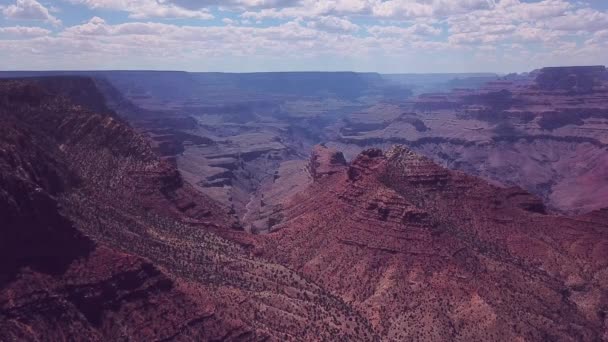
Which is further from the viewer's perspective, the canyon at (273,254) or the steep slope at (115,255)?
the canyon at (273,254)

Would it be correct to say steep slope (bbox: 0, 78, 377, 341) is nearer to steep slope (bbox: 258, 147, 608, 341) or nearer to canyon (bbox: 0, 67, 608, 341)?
canyon (bbox: 0, 67, 608, 341)

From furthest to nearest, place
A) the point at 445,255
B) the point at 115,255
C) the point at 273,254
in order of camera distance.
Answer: the point at 273,254
the point at 445,255
the point at 115,255

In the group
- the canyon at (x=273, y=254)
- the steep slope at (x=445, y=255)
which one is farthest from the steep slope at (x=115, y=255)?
the steep slope at (x=445, y=255)

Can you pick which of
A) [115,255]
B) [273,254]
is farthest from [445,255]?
[115,255]

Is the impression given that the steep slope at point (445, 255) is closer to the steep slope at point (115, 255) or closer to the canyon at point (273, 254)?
the canyon at point (273, 254)

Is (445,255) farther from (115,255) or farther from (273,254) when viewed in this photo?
(115,255)

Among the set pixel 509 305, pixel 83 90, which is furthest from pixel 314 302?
pixel 83 90
